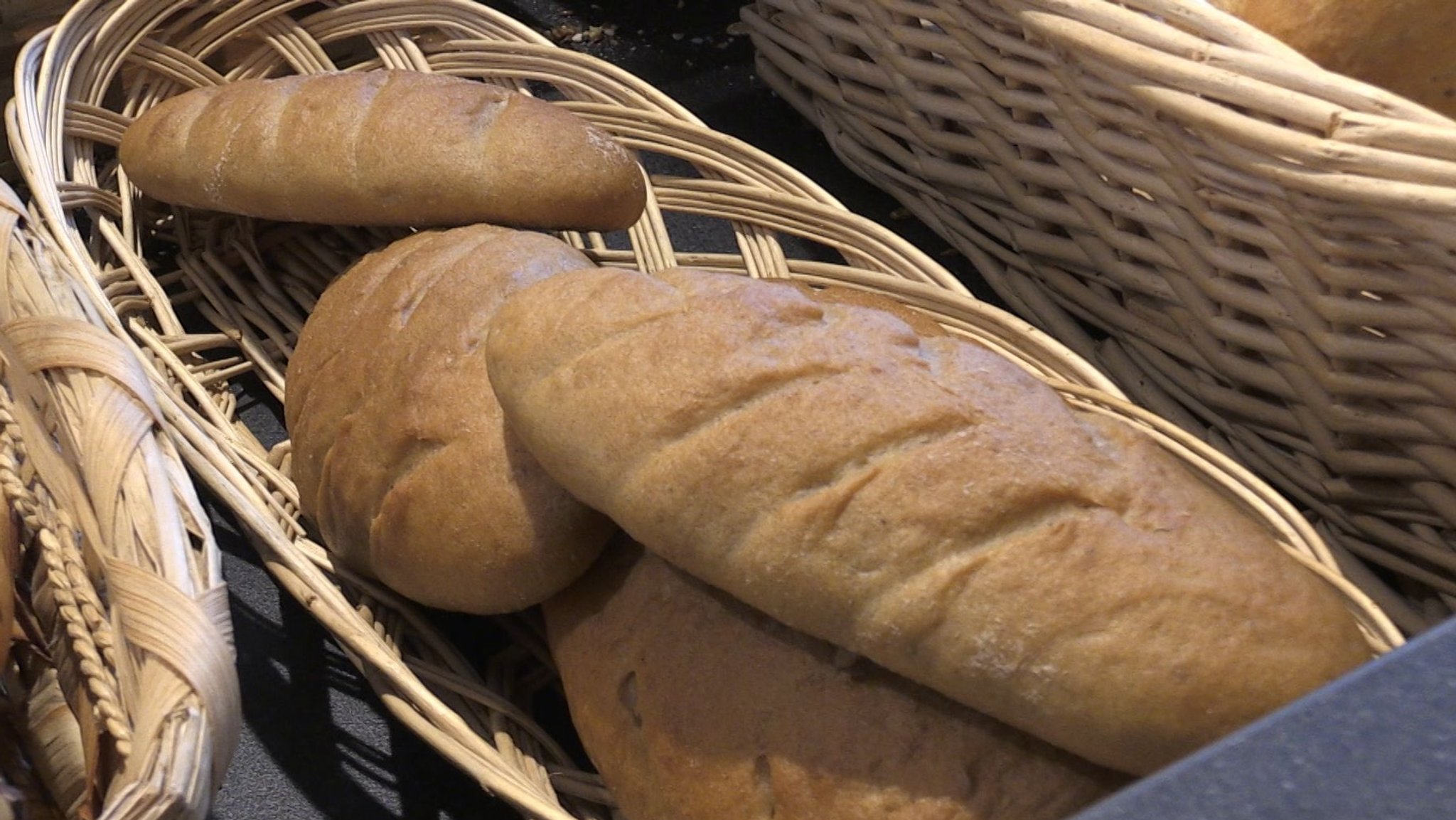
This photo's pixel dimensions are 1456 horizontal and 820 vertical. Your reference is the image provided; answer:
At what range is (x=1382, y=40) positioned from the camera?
2.89 ft

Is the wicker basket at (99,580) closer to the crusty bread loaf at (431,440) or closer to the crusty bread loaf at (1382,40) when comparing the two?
the crusty bread loaf at (431,440)

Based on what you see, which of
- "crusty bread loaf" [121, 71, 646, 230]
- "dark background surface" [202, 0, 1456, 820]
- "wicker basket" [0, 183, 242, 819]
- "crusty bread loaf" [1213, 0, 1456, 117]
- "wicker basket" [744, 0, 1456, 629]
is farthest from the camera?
"crusty bread loaf" [121, 71, 646, 230]

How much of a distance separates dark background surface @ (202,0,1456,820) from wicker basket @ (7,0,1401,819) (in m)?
0.09

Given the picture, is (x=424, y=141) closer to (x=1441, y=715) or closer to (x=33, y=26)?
(x=33, y=26)

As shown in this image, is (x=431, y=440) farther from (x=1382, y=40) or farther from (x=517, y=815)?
(x=1382, y=40)

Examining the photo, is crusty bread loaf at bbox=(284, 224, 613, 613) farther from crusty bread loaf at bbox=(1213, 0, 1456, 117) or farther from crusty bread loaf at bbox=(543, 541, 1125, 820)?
crusty bread loaf at bbox=(1213, 0, 1456, 117)

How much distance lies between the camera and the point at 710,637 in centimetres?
72

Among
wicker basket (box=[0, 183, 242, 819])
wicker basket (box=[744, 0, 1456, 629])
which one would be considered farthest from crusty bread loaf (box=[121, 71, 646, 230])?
wicker basket (box=[744, 0, 1456, 629])

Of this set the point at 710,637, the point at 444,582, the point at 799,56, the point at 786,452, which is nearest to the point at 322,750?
the point at 444,582

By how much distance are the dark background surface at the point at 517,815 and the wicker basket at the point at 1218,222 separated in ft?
0.54

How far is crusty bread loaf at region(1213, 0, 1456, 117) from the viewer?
2.84 feet

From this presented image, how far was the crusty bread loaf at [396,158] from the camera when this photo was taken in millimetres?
980

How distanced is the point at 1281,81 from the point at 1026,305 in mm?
434

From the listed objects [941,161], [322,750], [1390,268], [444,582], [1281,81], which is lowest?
[322,750]
